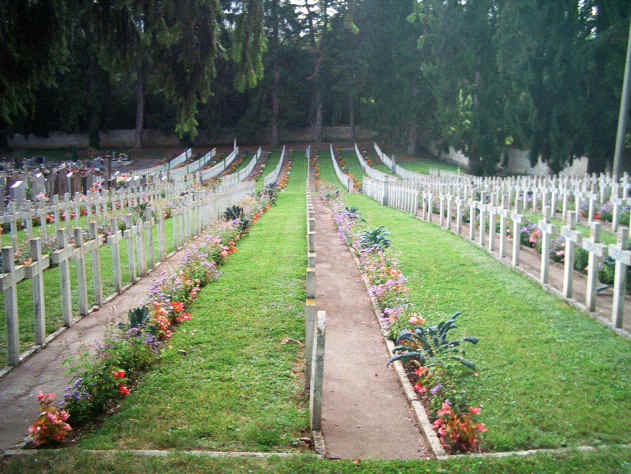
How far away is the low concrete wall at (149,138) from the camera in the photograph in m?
56.2

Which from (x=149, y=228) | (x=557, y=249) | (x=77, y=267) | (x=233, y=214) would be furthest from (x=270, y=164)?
(x=77, y=267)

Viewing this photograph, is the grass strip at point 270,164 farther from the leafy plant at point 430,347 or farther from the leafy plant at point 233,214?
the leafy plant at point 430,347

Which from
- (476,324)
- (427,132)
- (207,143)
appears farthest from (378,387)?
(207,143)

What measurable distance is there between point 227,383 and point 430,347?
1.93m

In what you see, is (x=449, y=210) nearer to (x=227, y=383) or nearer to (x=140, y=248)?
(x=140, y=248)

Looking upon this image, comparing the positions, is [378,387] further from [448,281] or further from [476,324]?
[448,281]

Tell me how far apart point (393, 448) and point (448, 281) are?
4984 millimetres

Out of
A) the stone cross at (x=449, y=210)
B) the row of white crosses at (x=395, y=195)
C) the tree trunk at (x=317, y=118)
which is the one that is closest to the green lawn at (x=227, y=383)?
the stone cross at (x=449, y=210)

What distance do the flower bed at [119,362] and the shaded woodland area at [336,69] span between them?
2096mm

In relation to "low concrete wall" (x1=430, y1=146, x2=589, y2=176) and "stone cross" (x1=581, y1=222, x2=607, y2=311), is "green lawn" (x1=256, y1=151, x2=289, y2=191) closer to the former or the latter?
"low concrete wall" (x1=430, y1=146, x2=589, y2=176)

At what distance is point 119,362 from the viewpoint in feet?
15.6

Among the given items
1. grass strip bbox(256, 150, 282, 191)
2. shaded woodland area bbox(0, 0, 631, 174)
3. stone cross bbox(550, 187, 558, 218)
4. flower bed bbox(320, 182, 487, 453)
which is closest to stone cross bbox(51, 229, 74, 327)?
shaded woodland area bbox(0, 0, 631, 174)

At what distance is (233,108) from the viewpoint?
59.9 meters

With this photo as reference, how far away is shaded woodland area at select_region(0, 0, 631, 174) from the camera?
602 centimetres
